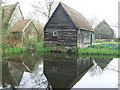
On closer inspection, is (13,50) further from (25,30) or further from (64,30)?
(25,30)

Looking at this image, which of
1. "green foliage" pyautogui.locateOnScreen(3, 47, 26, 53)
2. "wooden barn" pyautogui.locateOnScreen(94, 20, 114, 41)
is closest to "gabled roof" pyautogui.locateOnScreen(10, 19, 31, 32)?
"green foliage" pyautogui.locateOnScreen(3, 47, 26, 53)

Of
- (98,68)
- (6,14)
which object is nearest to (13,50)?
(6,14)

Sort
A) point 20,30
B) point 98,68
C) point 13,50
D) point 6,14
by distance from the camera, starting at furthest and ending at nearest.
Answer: point 20,30, point 6,14, point 13,50, point 98,68

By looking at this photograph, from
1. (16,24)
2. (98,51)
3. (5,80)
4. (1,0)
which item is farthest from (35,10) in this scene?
(5,80)

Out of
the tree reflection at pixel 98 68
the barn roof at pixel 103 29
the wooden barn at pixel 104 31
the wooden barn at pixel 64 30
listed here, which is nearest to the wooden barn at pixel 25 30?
the wooden barn at pixel 64 30

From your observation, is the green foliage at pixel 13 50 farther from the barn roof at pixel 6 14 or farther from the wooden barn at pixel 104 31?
the wooden barn at pixel 104 31

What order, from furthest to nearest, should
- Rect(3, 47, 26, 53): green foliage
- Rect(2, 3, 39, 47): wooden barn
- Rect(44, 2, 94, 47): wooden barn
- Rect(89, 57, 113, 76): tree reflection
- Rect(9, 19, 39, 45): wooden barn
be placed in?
Rect(9, 19, 39, 45): wooden barn
Rect(2, 3, 39, 47): wooden barn
Rect(44, 2, 94, 47): wooden barn
Rect(3, 47, 26, 53): green foliage
Rect(89, 57, 113, 76): tree reflection

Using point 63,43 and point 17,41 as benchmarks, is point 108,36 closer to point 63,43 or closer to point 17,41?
point 63,43

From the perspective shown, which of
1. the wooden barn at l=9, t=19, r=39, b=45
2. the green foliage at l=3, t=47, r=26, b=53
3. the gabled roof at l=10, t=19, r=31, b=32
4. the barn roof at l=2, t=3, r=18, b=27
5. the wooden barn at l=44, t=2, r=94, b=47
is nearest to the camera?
the barn roof at l=2, t=3, r=18, b=27

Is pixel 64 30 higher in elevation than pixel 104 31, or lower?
lower

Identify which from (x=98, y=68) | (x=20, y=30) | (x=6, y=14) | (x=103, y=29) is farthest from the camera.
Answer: (x=103, y=29)

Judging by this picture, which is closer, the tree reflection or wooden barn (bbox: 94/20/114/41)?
the tree reflection

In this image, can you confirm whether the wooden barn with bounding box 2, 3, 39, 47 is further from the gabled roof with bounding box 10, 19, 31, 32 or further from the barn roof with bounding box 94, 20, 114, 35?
the barn roof with bounding box 94, 20, 114, 35

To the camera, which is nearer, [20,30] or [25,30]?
[20,30]
